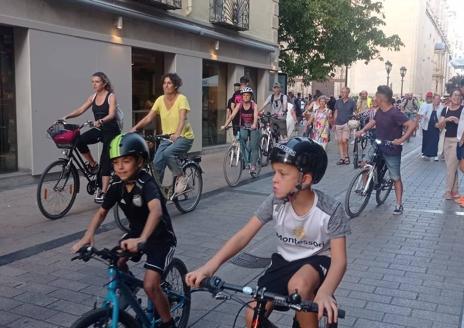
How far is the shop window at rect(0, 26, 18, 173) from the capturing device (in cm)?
932

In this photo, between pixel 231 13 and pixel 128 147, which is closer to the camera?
pixel 128 147

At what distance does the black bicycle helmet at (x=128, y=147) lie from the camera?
3.11 meters

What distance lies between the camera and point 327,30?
2309 centimetres

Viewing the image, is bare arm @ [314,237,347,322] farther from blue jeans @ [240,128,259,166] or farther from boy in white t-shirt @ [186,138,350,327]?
blue jeans @ [240,128,259,166]

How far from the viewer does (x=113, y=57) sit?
37.5ft

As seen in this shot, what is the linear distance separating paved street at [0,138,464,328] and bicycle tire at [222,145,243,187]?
84 cm

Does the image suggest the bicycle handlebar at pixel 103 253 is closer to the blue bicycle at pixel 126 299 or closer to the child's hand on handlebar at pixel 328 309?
the blue bicycle at pixel 126 299

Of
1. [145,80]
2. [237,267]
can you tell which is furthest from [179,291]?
[145,80]

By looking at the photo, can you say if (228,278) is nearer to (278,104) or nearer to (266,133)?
(266,133)

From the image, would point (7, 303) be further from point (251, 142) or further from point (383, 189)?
point (251, 142)

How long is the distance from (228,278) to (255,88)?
1519cm

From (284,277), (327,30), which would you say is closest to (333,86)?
(327,30)

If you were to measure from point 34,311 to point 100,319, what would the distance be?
182cm

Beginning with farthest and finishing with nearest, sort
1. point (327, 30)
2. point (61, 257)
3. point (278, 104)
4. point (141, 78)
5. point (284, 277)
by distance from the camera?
point (327, 30)
point (278, 104)
point (141, 78)
point (61, 257)
point (284, 277)
